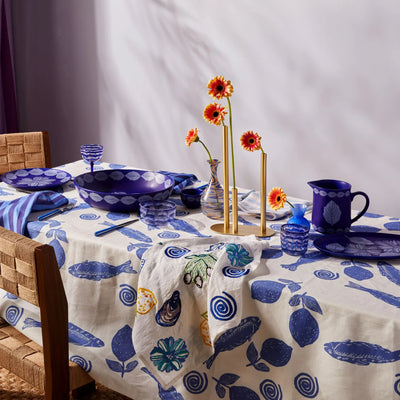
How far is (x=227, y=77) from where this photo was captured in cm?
322

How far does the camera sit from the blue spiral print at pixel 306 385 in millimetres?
1135

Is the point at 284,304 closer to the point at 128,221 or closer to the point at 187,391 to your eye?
the point at 187,391

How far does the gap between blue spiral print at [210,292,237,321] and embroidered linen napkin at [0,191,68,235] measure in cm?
67

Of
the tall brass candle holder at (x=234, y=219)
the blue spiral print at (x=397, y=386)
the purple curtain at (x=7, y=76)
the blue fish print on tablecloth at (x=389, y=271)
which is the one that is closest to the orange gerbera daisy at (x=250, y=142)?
the tall brass candle holder at (x=234, y=219)

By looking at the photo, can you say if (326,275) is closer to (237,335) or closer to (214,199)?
(237,335)

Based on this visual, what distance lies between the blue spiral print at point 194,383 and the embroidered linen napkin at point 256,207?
54 cm

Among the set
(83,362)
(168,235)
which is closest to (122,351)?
(83,362)

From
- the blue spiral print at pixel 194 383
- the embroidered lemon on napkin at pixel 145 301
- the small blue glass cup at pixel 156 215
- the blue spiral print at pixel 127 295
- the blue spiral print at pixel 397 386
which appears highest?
the small blue glass cup at pixel 156 215

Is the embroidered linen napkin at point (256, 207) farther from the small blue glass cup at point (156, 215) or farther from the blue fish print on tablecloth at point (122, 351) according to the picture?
the blue fish print on tablecloth at point (122, 351)

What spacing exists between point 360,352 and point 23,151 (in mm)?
1846

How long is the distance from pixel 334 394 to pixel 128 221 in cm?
75

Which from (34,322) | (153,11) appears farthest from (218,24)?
(34,322)

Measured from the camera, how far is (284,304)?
1.16 metres

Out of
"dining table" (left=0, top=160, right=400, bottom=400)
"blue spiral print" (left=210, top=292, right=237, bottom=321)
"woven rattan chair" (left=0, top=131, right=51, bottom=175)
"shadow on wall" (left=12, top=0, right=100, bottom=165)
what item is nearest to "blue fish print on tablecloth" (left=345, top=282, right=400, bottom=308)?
"dining table" (left=0, top=160, right=400, bottom=400)
